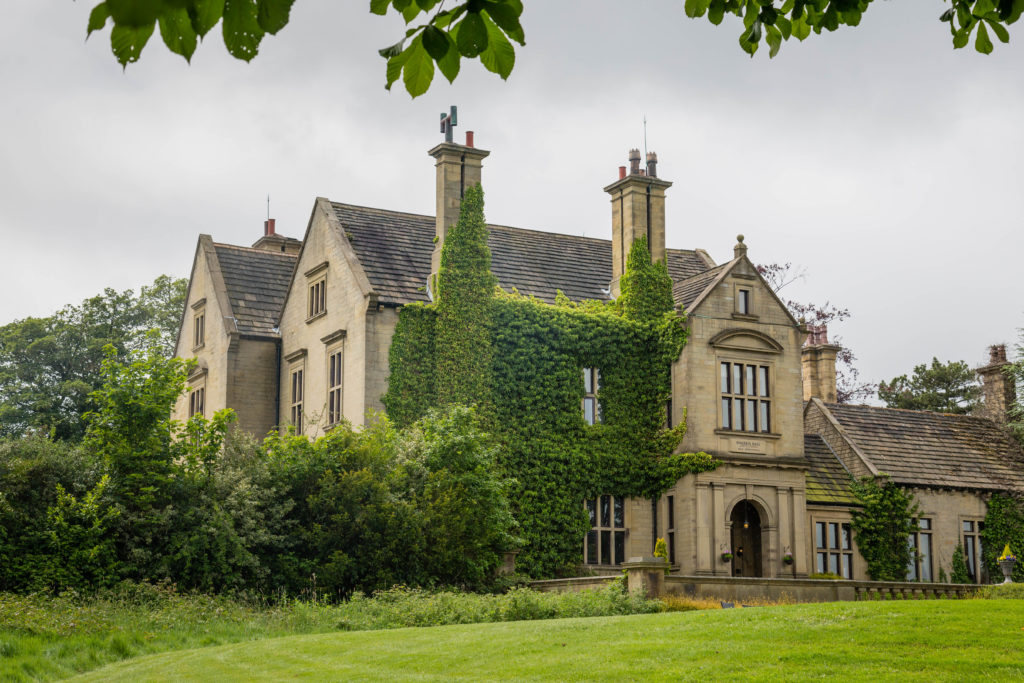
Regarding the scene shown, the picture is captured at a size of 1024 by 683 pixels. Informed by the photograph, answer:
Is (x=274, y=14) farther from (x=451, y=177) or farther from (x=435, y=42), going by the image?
(x=451, y=177)

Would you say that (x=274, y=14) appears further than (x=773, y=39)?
No

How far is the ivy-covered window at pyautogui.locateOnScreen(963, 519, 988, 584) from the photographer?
3388cm

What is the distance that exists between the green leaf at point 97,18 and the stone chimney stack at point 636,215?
28.8 meters

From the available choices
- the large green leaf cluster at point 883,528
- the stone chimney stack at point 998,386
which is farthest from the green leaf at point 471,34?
the stone chimney stack at point 998,386

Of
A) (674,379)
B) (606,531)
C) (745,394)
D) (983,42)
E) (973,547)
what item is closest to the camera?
(983,42)

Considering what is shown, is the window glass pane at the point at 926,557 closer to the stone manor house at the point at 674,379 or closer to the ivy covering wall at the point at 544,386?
the stone manor house at the point at 674,379

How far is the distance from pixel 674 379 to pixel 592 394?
7.17 feet

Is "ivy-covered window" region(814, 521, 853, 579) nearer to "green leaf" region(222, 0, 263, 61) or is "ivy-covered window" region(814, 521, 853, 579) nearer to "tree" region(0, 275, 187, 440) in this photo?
"tree" region(0, 275, 187, 440)

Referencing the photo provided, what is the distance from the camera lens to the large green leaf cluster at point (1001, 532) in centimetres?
3416

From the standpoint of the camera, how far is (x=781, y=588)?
950 inches

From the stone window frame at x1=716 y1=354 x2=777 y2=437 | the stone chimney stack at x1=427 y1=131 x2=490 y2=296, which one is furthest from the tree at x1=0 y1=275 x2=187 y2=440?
the stone window frame at x1=716 y1=354 x2=777 y2=437

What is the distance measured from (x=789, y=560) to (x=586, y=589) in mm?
8644

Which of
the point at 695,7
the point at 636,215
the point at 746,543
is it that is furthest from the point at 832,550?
the point at 695,7

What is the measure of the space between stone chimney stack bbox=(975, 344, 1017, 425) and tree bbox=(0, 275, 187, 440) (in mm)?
30464
